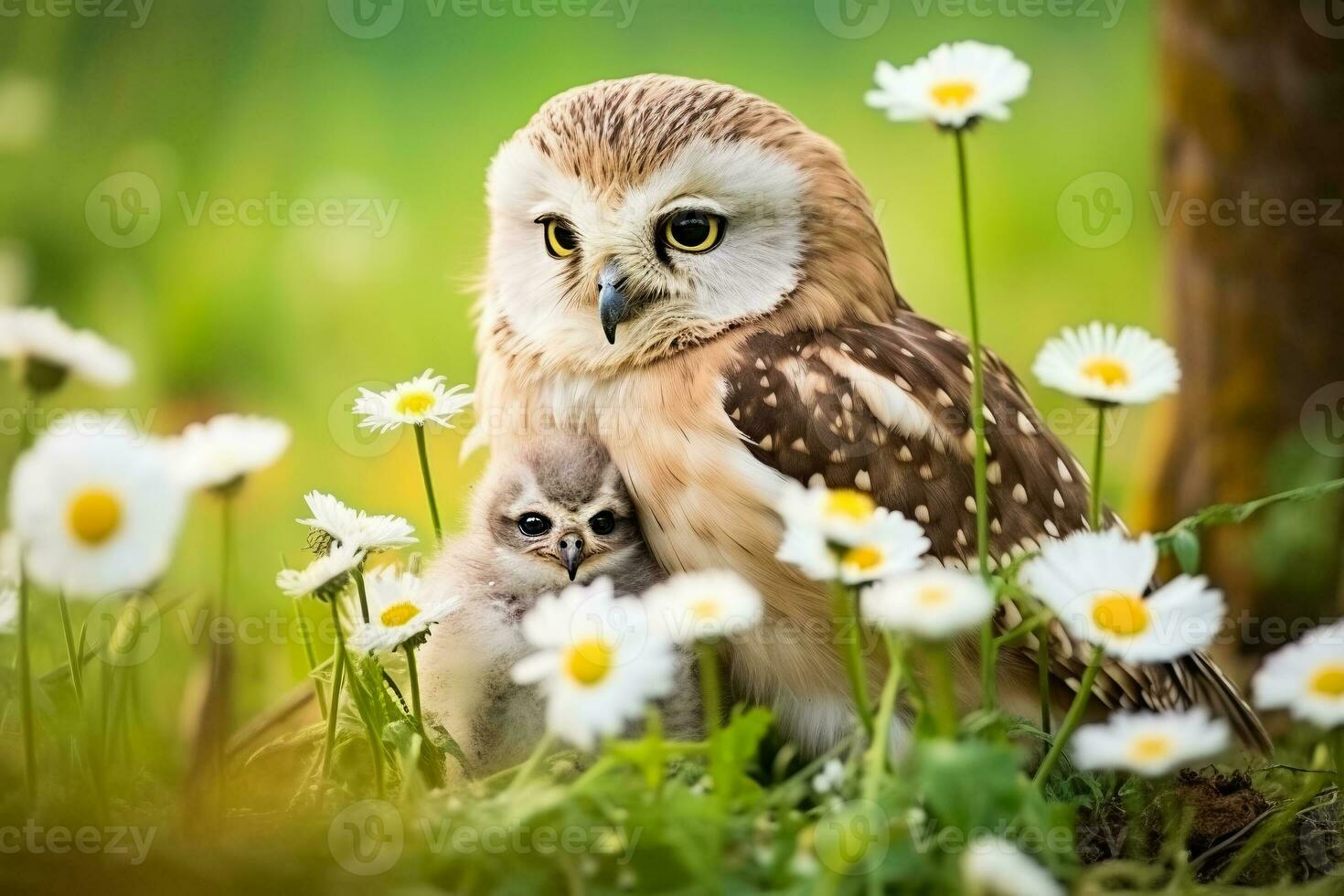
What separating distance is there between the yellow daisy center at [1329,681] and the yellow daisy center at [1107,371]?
391mm

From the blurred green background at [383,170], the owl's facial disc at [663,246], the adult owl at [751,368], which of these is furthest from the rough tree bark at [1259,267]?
the owl's facial disc at [663,246]

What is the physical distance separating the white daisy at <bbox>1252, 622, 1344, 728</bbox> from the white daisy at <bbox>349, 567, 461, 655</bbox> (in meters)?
1.00

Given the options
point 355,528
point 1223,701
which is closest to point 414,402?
point 355,528

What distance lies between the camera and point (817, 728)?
6.46ft

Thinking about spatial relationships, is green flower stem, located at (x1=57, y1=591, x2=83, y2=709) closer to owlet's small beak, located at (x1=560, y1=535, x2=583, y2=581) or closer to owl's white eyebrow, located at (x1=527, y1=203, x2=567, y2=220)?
owlet's small beak, located at (x1=560, y1=535, x2=583, y2=581)

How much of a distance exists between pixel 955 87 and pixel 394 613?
967 mm

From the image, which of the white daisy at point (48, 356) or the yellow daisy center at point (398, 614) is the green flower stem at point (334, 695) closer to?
the yellow daisy center at point (398, 614)

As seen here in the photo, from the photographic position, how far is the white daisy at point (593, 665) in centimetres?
119

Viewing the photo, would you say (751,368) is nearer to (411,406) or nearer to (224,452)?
(411,406)

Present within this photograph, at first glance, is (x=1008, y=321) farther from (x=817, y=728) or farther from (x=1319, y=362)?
(x=817, y=728)

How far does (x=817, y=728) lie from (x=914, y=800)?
27.7 inches

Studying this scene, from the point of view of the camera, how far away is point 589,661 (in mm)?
1236

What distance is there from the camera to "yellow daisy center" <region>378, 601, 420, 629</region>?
5.49ft

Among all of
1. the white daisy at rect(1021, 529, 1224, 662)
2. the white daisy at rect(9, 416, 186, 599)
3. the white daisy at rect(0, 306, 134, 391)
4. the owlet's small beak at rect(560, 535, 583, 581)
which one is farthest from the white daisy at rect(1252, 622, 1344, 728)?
the white daisy at rect(0, 306, 134, 391)
